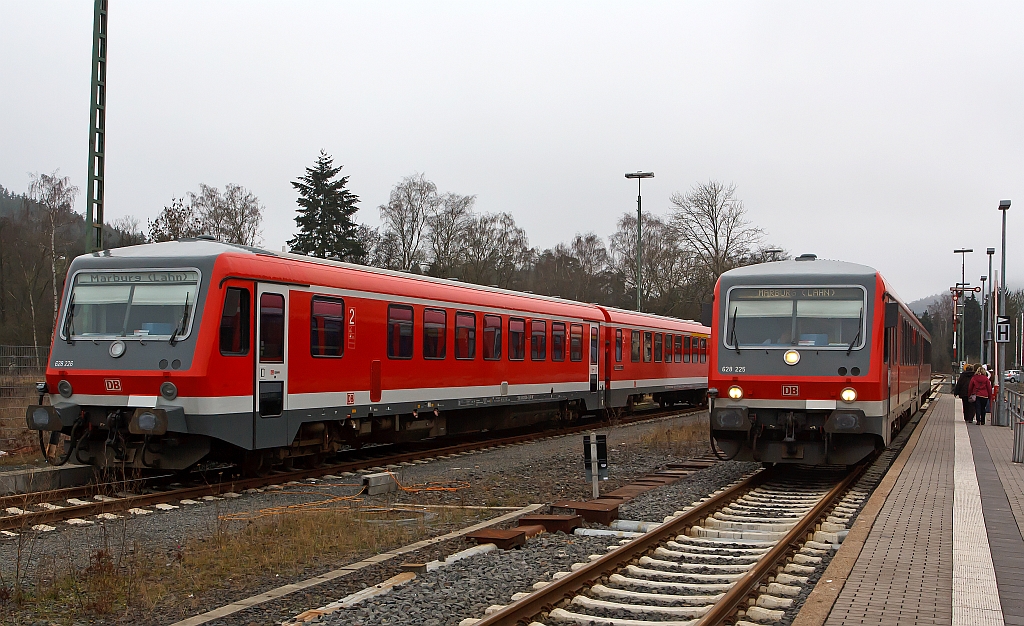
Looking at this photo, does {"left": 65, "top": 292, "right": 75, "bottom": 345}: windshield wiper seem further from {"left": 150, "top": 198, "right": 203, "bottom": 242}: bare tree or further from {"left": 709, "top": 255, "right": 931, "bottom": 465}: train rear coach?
{"left": 150, "top": 198, "right": 203, "bottom": 242}: bare tree

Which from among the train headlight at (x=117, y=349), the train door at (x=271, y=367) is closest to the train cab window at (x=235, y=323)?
the train door at (x=271, y=367)

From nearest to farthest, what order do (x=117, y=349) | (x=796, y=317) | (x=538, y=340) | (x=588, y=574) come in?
(x=588, y=574), (x=117, y=349), (x=796, y=317), (x=538, y=340)

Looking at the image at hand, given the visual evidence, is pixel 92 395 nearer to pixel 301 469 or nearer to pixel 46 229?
pixel 301 469

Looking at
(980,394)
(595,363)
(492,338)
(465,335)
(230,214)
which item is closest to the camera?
(465,335)

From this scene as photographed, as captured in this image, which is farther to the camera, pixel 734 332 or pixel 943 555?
pixel 734 332

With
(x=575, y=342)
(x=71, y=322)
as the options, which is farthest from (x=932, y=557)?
(x=575, y=342)

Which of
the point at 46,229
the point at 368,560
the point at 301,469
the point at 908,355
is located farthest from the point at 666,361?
the point at 46,229

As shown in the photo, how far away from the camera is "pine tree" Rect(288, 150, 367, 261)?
5538 centimetres

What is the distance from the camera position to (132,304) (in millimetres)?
12555

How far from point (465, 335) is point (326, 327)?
4.57m

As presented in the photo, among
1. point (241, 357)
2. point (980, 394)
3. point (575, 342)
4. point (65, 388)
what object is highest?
point (575, 342)

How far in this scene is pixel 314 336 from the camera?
13812 millimetres

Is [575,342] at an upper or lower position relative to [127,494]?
upper

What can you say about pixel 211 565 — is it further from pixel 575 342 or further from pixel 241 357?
pixel 575 342
